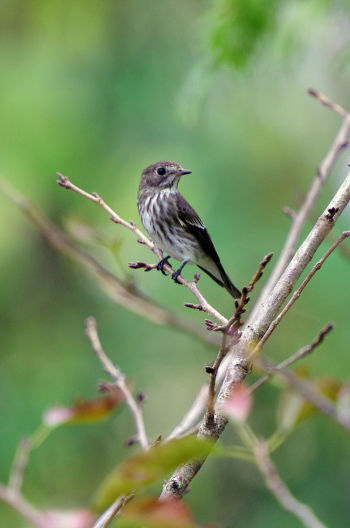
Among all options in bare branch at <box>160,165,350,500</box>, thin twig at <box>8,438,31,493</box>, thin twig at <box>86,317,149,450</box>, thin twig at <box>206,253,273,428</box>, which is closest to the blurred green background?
thin twig at <box>86,317,149,450</box>

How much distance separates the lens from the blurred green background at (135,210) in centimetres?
557

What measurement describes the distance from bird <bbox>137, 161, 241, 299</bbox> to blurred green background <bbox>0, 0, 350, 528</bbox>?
876 mm

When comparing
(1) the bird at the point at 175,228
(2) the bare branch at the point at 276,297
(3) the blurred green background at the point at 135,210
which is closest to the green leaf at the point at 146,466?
(2) the bare branch at the point at 276,297

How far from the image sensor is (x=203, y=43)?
3455 mm

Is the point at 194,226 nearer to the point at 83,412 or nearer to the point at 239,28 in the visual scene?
the point at 239,28

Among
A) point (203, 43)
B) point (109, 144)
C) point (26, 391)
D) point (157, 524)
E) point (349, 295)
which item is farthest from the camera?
point (109, 144)

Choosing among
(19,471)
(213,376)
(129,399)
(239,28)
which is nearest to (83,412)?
(19,471)

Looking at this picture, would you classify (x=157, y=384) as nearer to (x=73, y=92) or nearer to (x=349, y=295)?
(x=349, y=295)

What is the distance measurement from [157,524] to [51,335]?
6.24m

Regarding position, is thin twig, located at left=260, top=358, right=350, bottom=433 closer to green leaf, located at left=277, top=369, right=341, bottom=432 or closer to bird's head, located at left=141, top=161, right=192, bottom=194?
green leaf, located at left=277, top=369, right=341, bottom=432

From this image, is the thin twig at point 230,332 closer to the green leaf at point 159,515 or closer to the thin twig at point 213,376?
the thin twig at point 213,376

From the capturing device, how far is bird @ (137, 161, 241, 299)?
13.2ft

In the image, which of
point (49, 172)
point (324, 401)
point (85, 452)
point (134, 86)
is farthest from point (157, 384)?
point (324, 401)

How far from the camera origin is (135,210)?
226 inches
